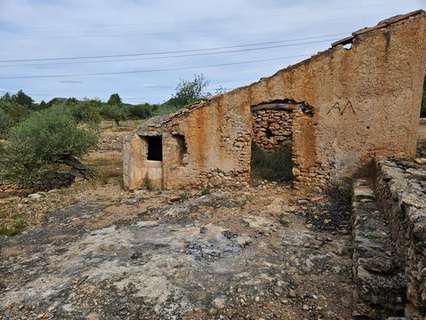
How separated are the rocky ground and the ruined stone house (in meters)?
1.19

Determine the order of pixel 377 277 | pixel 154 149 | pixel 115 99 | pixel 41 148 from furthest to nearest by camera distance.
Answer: pixel 115 99 → pixel 41 148 → pixel 154 149 → pixel 377 277

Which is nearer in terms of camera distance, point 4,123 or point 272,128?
point 272,128

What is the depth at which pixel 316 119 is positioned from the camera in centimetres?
775

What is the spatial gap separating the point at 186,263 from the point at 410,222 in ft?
9.32

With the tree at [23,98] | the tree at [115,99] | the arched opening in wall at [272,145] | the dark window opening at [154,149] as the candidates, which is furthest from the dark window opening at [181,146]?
the tree at [23,98]

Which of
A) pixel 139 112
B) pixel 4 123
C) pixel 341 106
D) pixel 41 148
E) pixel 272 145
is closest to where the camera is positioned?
pixel 341 106

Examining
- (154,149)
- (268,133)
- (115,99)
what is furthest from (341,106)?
(115,99)

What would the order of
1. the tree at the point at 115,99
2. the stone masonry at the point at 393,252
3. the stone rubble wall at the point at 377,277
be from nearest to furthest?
the stone masonry at the point at 393,252, the stone rubble wall at the point at 377,277, the tree at the point at 115,99

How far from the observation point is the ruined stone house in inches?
275

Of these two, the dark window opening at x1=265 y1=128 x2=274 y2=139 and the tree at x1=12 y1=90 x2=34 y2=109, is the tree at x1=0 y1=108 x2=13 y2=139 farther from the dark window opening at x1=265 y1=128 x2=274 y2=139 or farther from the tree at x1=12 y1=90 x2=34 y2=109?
the tree at x1=12 y1=90 x2=34 y2=109

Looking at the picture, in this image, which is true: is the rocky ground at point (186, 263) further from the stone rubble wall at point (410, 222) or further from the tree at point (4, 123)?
the tree at point (4, 123)

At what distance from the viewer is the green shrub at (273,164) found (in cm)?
955

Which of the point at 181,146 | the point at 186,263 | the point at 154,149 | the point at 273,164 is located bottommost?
the point at 186,263

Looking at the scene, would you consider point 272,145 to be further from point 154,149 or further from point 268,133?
point 154,149
